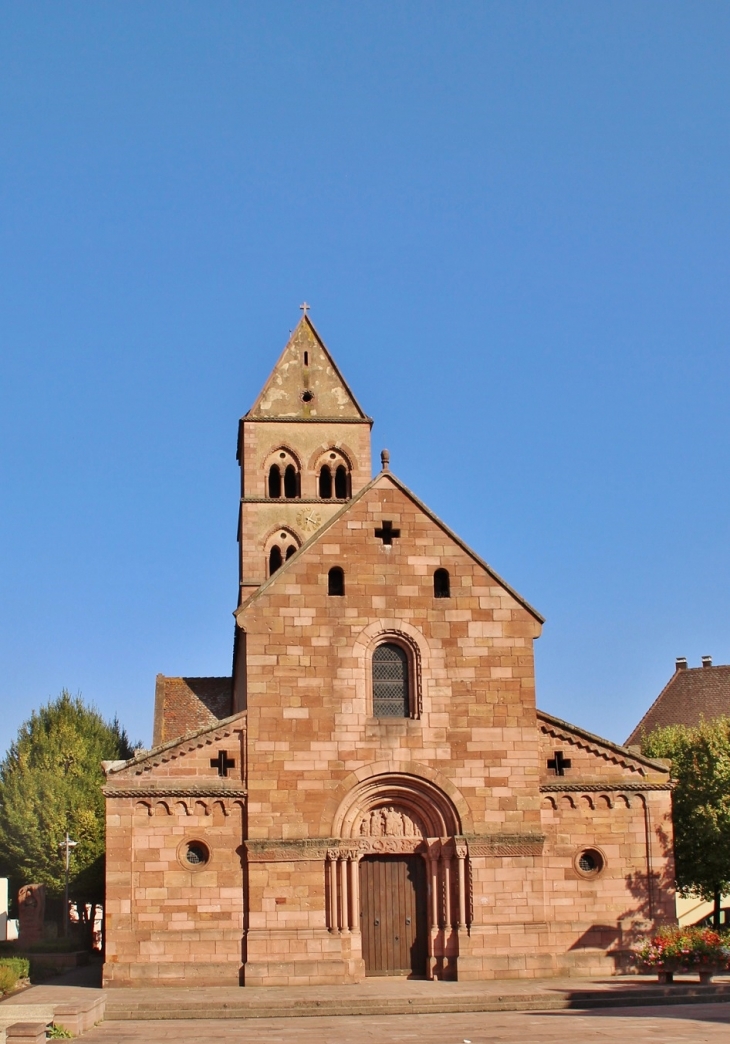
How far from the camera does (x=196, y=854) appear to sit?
3052cm

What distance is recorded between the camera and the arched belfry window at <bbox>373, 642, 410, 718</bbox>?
31875 millimetres

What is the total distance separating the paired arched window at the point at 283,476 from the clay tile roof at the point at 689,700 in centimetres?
2053

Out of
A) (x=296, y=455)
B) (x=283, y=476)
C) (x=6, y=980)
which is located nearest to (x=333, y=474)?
(x=296, y=455)

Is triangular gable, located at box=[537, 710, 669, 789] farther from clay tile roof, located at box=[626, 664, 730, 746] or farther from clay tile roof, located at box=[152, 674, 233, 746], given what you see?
clay tile roof, located at box=[626, 664, 730, 746]

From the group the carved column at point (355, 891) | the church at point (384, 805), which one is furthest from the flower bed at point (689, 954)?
the carved column at point (355, 891)

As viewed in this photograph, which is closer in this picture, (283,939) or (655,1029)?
(655,1029)

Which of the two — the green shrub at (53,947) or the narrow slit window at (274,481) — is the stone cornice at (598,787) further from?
the narrow slit window at (274,481)

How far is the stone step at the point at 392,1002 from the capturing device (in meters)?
25.9

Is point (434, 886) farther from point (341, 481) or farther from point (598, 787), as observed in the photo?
point (341, 481)

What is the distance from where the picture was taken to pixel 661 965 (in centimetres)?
2819

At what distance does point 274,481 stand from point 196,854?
74.2 ft

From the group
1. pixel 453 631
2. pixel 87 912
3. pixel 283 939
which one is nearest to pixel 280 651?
pixel 453 631

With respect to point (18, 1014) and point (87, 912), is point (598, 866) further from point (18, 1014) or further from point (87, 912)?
point (87, 912)

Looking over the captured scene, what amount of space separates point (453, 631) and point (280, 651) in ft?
14.9
